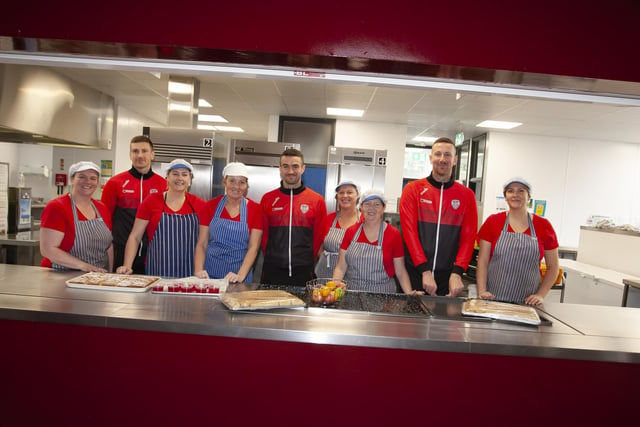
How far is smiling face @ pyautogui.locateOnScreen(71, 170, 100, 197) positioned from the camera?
2576mm

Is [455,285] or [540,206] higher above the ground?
[540,206]

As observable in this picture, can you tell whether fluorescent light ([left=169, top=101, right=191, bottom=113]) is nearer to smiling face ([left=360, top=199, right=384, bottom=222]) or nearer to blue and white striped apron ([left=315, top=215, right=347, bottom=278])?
blue and white striped apron ([left=315, top=215, right=347, bottom=278])

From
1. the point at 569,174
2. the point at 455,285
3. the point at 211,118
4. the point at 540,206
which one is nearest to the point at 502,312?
the point at 455,285

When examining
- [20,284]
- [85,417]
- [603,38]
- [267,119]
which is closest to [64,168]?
[267,119]

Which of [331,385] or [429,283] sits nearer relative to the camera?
[331,385]

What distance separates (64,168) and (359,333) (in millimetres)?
7830

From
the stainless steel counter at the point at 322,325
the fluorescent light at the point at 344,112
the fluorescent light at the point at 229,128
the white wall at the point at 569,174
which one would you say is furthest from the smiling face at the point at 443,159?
the fluorescent light at the point at 229,128

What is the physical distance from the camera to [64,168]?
25.2 ft

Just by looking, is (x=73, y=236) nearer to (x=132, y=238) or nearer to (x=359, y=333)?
(x=132, y=238)

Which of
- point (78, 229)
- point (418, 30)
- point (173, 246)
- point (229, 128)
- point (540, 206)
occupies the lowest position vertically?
point (173, 246)

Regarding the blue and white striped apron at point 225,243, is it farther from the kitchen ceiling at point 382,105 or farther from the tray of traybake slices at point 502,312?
the kitchen ceiling at point 382,105

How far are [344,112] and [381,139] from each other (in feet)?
3.35

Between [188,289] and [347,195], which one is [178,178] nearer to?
[188,289]

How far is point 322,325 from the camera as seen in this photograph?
1669 mm
